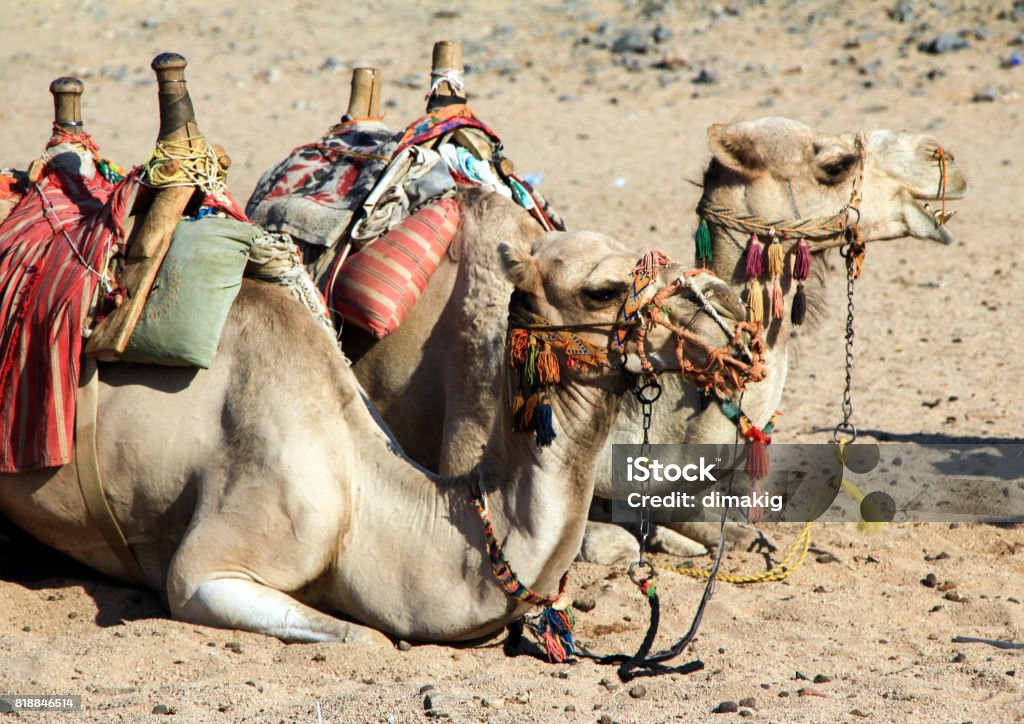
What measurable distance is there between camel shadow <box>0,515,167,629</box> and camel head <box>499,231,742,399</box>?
1802mm

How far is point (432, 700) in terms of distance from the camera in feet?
12.4

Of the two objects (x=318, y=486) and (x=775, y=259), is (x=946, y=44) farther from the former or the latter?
(x=318, y=486)

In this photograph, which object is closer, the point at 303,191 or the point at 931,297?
the point at 303,191

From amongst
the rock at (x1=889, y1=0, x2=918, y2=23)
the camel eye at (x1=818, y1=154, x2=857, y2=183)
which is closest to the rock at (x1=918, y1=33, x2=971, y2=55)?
the rock at (x1=889, y1=0, x2=918, y2=23)

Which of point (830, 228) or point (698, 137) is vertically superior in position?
point (698, 137)

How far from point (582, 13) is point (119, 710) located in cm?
1640

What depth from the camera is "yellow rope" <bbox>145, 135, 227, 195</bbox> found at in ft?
15.2

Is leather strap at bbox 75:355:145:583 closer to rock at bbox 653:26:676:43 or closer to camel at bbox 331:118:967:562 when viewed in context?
camel at bbox 331:118:967:562

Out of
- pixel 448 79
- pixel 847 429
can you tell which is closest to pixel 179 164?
pixel 448 79

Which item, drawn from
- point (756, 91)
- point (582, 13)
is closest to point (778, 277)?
point (756, 91)

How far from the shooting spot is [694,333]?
13.0 feet

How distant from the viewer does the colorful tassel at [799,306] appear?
5.32 m

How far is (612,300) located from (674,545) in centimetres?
210

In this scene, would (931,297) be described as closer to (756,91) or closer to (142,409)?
(756,91)
